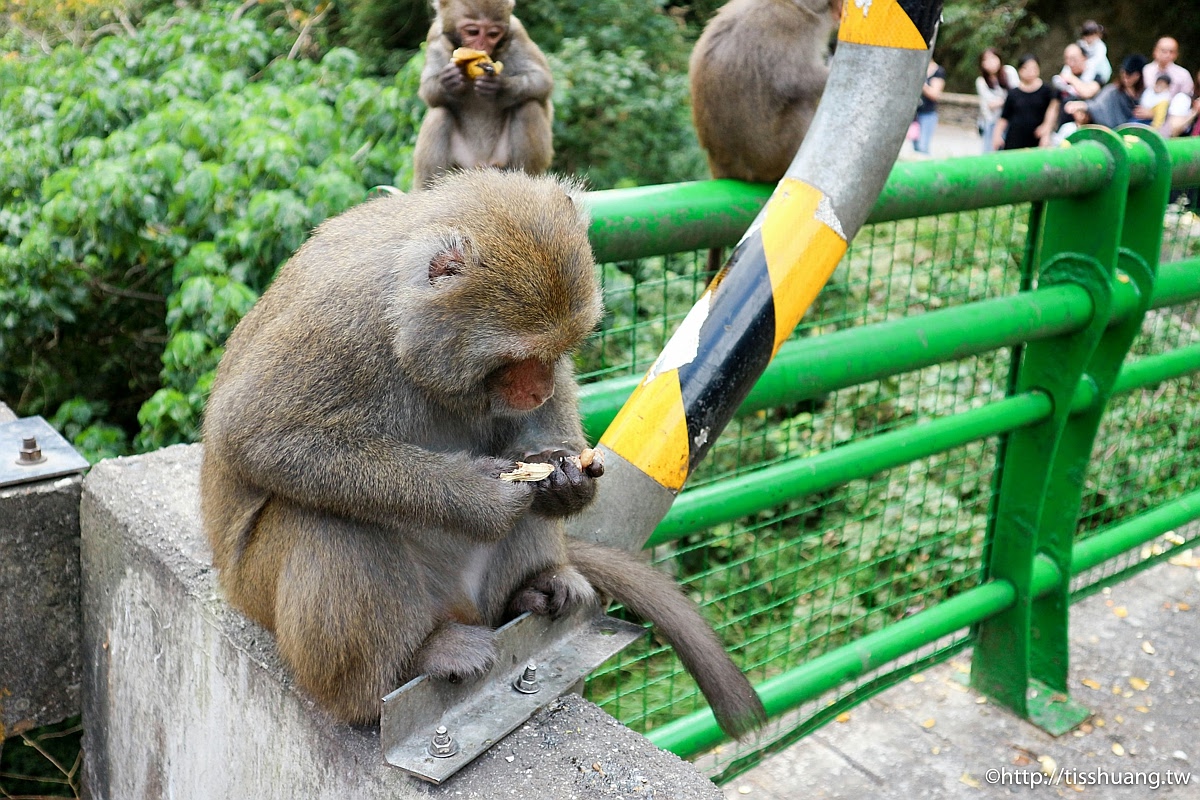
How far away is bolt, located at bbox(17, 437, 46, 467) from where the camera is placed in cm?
242

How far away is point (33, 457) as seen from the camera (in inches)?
95.8

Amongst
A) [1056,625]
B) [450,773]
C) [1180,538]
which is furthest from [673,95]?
[450,773]

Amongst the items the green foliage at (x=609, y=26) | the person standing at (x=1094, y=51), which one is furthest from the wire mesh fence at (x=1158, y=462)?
the person standing at (x=1094, y=51)

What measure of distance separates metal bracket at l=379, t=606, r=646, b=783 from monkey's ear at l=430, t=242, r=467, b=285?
59cm

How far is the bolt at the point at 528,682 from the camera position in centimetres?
181

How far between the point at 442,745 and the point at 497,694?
0.18m

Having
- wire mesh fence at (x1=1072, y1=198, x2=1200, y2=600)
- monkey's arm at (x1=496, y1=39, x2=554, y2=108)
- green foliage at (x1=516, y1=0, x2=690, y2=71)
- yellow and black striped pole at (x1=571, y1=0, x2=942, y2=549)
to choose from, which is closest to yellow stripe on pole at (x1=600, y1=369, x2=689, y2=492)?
yellow and black striped pole at (x1=571, y1=0, x2=942, y2=549)

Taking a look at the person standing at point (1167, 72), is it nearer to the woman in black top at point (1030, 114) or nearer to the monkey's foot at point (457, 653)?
the woman in black top at point (1030, 114)

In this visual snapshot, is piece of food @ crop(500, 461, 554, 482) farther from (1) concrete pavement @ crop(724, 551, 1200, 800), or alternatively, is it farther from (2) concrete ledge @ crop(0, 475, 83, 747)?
(1) concrete pavement @ crop(724, 551, 1200, 800)

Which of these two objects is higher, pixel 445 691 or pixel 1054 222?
pixel 1054 222

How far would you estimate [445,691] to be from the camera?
1725mm

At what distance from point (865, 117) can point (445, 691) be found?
3.74ft

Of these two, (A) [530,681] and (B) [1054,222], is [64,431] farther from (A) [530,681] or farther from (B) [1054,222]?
(B) [1054,222]

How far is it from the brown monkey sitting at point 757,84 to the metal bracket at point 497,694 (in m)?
3.41
